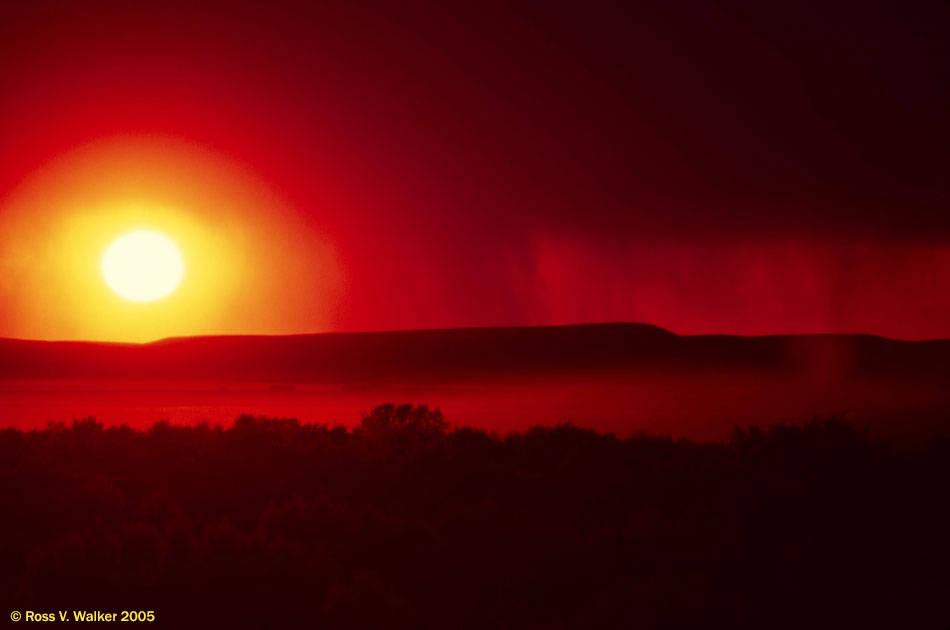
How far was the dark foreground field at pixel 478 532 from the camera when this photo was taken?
8867 millimetres

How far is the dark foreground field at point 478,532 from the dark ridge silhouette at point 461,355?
39930 mm

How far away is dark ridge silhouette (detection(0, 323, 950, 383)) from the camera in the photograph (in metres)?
59.3

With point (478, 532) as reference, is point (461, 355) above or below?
above

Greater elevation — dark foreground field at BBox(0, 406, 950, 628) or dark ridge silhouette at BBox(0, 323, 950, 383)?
dark ridge silhouette at BBox(0, 323, 950, 383)

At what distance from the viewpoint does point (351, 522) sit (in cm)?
1172

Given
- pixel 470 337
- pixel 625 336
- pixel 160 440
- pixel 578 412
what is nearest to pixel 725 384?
pixel 578 412

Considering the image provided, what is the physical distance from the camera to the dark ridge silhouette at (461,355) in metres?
59.3

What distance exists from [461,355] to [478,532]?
192ft

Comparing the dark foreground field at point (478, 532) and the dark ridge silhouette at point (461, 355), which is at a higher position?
the dark ridge silhouette at point (461, 355)

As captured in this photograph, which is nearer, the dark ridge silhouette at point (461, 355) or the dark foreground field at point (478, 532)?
the dark foreground field at point (478, 532)

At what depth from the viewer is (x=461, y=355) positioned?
70125mm

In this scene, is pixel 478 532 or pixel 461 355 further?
pixel 461 355

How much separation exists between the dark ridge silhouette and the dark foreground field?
39930 millimetres

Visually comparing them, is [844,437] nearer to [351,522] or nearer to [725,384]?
[351,522]
